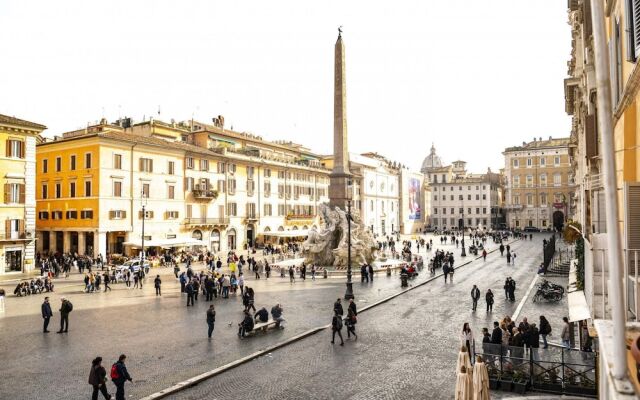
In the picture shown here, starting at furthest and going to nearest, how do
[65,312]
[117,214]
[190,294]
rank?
1. [117,214]
2. [190,294]
3. [65,312]

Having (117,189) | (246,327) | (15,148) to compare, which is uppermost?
(15,148)

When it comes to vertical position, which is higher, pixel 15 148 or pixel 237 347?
pixel 15 148

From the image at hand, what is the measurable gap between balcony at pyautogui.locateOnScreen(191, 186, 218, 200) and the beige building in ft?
186

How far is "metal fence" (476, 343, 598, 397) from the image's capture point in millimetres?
9961

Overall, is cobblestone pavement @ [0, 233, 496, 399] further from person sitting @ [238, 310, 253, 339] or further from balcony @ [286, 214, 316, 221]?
balcony @ [286, 214, 316, 221]

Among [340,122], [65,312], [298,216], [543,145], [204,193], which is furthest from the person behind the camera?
[543,145]

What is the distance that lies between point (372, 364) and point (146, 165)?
3417 centimetres

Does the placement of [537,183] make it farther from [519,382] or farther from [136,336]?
[136,336]

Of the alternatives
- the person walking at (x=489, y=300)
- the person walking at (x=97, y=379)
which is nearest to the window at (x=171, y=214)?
the person walking at (x=489, y=300)

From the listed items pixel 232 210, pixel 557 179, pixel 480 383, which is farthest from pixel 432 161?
pixel 480 383

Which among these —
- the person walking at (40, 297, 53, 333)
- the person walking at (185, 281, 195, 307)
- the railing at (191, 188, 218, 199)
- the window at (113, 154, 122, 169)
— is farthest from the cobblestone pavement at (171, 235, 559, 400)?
A: the railing at (191, 188, 218, 199)

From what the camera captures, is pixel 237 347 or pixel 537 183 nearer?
pixel 237 347

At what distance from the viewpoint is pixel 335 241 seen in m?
33.9

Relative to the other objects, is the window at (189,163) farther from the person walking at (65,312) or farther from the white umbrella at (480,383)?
the white umbrella at (480,383)
